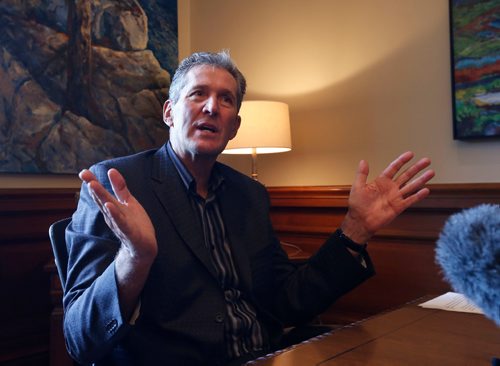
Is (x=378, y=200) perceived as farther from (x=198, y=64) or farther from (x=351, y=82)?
(x=351, y=82)

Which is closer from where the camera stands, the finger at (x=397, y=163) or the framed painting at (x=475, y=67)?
the finger at (x=397, y=163)

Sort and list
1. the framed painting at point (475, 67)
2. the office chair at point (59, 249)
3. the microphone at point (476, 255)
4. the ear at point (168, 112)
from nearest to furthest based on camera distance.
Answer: the microphone at point (476, 255) < the office chair at point (59, 249) < the ear at point (168, 112) < the framed painting at point (475, 67)

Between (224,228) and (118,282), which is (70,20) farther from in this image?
(118,282)

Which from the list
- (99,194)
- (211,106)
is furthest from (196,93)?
(99,194)

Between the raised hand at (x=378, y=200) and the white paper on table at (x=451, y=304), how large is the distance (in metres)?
0.23

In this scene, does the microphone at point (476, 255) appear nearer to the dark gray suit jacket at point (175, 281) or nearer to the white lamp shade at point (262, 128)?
the dark gray suit jacket at point (175, 281)

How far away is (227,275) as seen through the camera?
49.6 inches

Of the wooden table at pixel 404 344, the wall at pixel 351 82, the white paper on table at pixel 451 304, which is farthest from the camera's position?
the wall at pixel 351 82

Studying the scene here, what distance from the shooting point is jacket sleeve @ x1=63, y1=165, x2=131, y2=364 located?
37.5 inches

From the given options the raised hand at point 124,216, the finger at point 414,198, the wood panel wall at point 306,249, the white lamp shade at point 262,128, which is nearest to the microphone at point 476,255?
the raised hand at point 124,216

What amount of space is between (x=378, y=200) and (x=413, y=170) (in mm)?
122

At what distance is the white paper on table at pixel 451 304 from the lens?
1005mm

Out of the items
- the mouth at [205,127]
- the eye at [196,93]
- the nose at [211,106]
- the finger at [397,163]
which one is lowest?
the finger at [397,163]

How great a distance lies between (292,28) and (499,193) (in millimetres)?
1469
